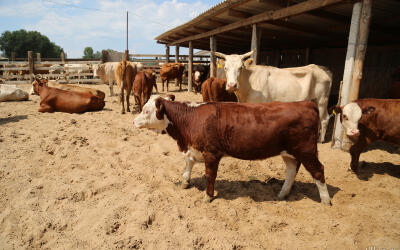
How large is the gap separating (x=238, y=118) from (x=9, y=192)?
3.19m

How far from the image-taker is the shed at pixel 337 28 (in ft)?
15.4

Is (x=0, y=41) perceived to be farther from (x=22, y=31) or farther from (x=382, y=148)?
(x=382, y=148)

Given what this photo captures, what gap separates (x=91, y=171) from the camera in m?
3.89

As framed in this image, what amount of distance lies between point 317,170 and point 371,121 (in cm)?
179

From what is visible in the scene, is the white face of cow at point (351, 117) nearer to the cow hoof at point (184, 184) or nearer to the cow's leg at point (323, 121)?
the cow's leg at point (323, 121)

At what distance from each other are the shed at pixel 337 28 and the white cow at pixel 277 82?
808mm

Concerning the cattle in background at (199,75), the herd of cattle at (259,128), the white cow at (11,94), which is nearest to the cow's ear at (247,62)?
the herd of cattle at (259,128)

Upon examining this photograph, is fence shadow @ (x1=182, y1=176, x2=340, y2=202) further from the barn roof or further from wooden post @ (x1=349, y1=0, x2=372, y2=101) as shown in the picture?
the barn roof

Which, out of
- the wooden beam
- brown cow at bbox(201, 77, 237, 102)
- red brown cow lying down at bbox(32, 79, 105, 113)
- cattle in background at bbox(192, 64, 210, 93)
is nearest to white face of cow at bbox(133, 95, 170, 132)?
brown cow at bbox(201, 77, 237, 102)

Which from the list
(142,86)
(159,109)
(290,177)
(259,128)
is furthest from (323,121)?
(142,86)

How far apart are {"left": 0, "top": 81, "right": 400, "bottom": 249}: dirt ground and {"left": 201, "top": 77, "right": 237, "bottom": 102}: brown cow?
2.84 m

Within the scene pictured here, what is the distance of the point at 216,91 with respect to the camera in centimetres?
732

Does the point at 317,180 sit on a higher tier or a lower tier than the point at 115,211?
higher

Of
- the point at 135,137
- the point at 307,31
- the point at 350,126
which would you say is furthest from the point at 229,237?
the point at 307,31
